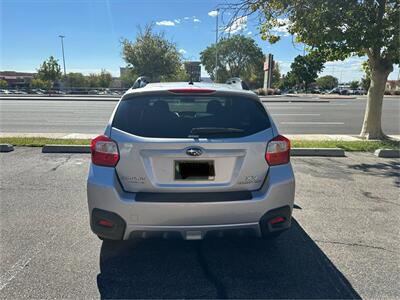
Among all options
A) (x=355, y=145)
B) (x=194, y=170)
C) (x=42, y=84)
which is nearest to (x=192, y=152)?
(x=194, y=170)

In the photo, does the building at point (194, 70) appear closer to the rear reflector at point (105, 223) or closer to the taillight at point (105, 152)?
the taillight at point (105, 152)

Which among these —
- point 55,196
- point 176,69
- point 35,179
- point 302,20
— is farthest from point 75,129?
point 176,69

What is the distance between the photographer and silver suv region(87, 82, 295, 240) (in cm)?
259

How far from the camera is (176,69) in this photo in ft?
127

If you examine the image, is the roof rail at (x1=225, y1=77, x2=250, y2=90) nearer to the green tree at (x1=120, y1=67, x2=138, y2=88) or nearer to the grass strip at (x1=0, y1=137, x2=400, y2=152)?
the grass strip at (x1=0, y1=137, x2=400, y2=152)

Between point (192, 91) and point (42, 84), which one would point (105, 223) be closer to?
point (192, 91)

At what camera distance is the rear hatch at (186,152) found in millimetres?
2607

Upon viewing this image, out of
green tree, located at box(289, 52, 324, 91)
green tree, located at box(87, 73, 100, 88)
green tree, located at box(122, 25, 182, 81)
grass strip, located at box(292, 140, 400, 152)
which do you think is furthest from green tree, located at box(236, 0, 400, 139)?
green tree, located at box(289, 52, 324, 91)

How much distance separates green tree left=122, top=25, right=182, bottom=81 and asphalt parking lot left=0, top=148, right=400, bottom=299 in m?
32.2

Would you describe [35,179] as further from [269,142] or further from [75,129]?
[75,129]

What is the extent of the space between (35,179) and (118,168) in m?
3.67

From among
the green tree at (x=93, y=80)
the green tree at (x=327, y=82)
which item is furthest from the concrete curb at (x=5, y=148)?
the green tree at (x=327, y=82)

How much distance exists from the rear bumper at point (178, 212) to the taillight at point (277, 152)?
12cm

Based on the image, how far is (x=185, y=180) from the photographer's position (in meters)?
2.64
